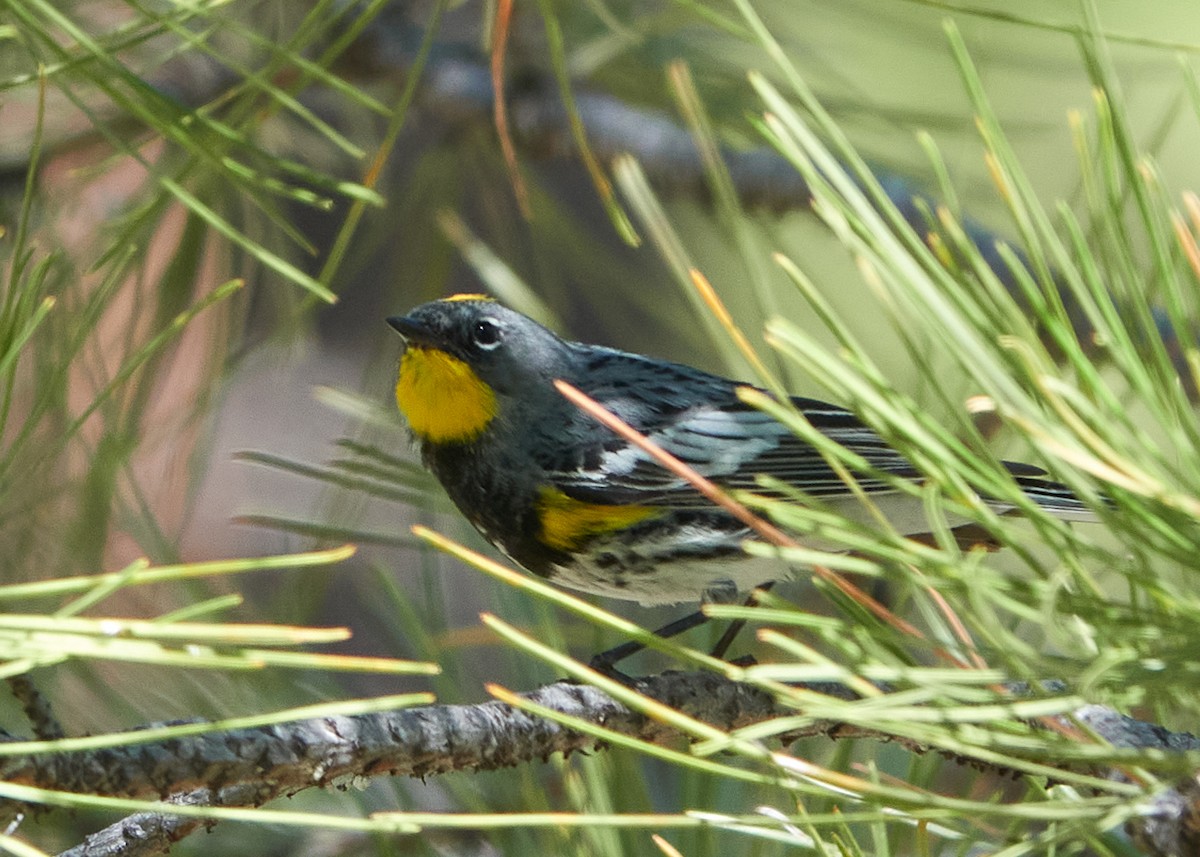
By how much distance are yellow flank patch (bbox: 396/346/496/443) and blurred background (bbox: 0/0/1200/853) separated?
0.17ft

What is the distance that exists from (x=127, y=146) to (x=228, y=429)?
194cm

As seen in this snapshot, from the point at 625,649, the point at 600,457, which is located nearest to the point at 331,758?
the point at 625,649

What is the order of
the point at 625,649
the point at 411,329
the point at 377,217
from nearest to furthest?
the point at 625,649 → the point at 411,329 → the point at 377,217

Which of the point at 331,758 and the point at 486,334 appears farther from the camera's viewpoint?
the point at 486,334

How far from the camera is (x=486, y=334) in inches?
62.7

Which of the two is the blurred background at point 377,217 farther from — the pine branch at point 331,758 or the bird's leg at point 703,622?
the pine branch at point 331,758

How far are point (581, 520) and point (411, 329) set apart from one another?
299 millimetres

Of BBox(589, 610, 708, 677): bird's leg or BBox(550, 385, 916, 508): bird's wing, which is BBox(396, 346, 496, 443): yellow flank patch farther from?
BBox(589, 610, 708, 677): bird's leg

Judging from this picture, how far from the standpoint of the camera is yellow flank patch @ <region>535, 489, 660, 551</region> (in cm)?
147

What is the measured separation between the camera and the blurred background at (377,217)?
1377 millimetres

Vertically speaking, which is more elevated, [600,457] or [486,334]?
[486,334]

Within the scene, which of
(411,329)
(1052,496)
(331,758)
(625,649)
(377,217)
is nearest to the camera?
(331,758)

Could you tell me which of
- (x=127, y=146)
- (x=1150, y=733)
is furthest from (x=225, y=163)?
(x=1150, y=733)

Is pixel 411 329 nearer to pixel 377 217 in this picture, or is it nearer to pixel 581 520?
pixel 581 520
